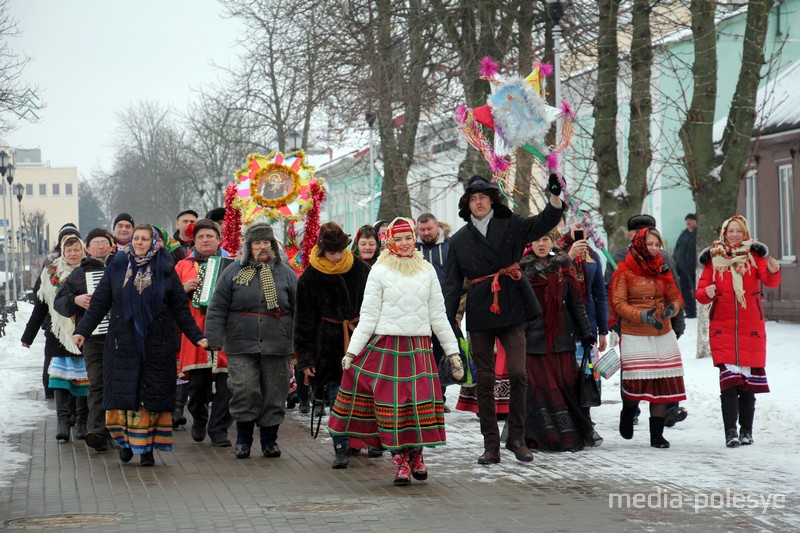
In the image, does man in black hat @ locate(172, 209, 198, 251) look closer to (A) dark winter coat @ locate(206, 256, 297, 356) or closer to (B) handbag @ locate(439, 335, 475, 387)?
(B) handbag @ locate(439, 335, 475, 387)

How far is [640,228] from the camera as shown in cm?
1132

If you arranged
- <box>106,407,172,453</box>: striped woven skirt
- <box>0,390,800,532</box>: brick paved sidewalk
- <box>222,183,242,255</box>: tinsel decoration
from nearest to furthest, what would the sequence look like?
1. <box>0,390,800,532</box>: brick paved sidewalk
2. <box>106,407,172,453</box>: striped woven skirt
3. <box>222,183,242,255</box>: tinsel decoration

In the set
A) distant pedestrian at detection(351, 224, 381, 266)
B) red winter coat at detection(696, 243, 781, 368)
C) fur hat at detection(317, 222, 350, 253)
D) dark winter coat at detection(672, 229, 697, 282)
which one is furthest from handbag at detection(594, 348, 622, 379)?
dark winter coat at detection(672, 229, 697, 282)

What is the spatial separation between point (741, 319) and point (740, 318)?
1cm

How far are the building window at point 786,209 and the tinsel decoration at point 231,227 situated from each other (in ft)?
46.8

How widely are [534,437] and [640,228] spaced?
2230 millimetres

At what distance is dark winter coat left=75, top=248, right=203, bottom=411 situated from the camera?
32.0 ft

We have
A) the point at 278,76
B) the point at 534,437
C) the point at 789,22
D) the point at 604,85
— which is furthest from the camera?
the point at 278,76

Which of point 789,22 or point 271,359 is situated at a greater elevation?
point 789,22

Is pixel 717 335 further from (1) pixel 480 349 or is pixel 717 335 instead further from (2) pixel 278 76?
(2) pixel 278 76

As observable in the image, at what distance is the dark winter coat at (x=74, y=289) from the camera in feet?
36.3

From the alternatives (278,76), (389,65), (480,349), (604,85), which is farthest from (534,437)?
(278,76)

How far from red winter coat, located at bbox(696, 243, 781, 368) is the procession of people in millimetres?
13

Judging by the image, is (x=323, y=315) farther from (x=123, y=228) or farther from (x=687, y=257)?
(x=687, y=257)
